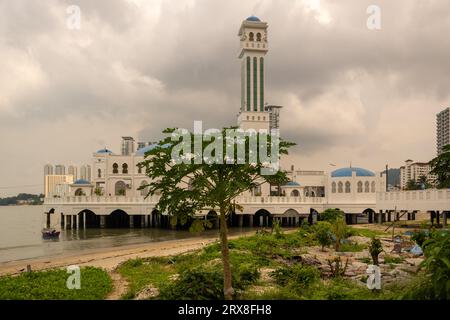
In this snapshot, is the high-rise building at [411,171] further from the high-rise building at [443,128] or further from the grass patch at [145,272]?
the grass patch at [145,272]

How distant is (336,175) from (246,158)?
49.4 meters

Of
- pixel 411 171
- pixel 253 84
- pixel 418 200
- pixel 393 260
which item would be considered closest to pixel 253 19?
pixel 253 84

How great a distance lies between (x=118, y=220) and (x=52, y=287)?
46997 mm

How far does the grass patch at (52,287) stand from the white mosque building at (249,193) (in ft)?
95.2

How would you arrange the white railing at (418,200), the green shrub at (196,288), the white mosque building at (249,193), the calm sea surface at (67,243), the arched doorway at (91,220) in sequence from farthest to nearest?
1. the arched doorway at (91,220)
2. the white mosque building at (249,193)
3. the white railing at (418,200)
4. the calm sea surface at (67,243)
5. the green shrub at (196,288)

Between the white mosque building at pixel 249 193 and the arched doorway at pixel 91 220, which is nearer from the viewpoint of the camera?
the white mosque building at pixel 249 193

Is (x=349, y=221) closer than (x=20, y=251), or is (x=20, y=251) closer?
(x=20, y=251)

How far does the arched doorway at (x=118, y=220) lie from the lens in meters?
60.9

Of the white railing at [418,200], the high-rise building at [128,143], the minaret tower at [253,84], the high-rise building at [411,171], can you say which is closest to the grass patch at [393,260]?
the white railing at [418,200]

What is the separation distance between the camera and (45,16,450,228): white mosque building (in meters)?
55.3

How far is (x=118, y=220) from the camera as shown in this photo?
61.6m
